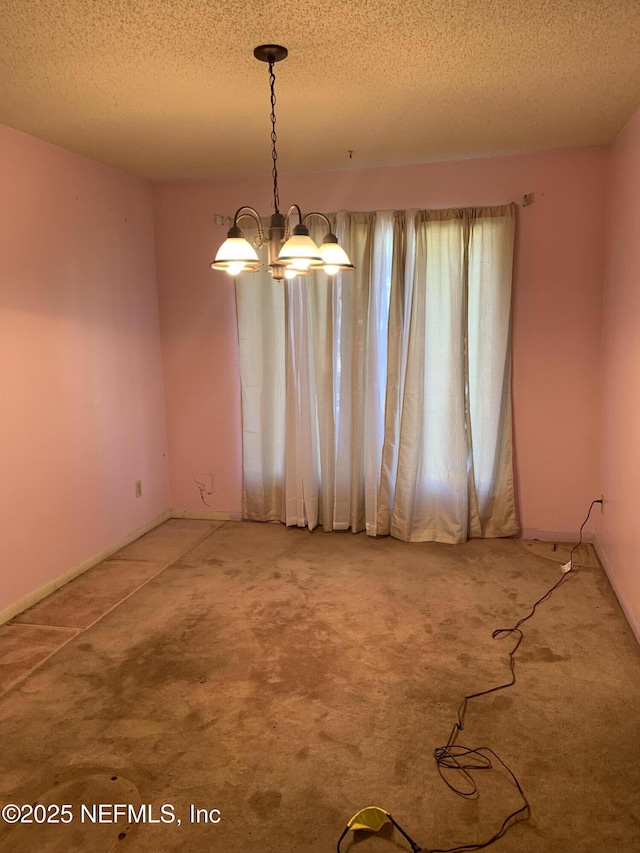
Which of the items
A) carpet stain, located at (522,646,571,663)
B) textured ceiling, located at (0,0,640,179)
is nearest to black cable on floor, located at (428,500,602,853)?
carpet stain, located at (522,646,571,663)

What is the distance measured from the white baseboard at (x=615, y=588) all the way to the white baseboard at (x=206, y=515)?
8.36 ft

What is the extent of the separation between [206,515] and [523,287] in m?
2.87

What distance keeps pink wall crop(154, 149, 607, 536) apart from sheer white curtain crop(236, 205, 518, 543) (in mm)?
156

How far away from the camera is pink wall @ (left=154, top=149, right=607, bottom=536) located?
386cm

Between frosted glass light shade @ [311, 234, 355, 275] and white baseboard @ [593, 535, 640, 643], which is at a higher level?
frosted glass light shade @ [311, 234, 355, 275]

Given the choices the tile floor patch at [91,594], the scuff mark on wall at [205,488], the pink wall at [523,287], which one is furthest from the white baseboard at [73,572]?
the pink wall at [523,287]

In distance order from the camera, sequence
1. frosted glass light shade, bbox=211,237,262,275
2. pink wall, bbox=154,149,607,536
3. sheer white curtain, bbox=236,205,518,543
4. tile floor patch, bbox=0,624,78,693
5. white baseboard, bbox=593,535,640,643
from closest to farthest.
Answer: frosted glass light shade, bbox=211,237,262,275
tile floor patch, bbox=0,624,78,693
white baseboard, bbox=593,535,640,643
pink wall, bbox=154,149,607,536
sheer white curtain, bbox=236,205,518,543

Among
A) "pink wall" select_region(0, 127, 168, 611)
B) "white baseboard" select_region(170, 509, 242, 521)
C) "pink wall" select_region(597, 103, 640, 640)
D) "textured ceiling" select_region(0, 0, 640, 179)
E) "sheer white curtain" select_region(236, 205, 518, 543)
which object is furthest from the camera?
"white baseboard" select_region(170, 509, 242, 521)

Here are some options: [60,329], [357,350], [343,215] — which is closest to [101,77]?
[60,329]

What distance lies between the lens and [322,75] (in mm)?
2557

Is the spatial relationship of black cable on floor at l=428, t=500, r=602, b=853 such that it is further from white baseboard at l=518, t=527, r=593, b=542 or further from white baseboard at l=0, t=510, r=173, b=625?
white baseboard at l=0, t=510, r=173, b=625

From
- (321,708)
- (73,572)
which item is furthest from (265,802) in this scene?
(73,572)

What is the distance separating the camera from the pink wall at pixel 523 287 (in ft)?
12.7

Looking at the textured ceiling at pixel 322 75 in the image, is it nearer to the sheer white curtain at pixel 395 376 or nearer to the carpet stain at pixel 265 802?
the sheer white curtain at pixel 395 376
